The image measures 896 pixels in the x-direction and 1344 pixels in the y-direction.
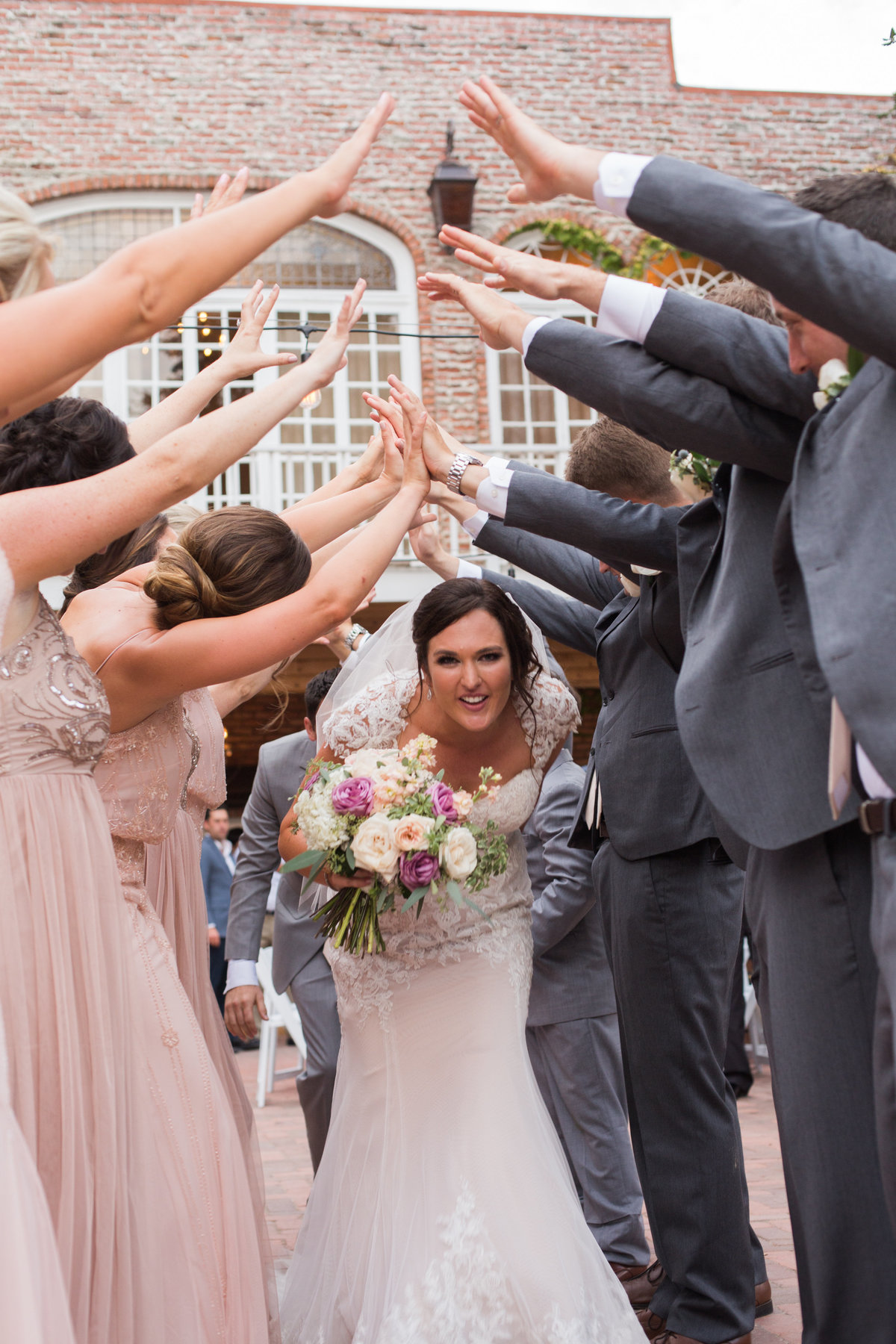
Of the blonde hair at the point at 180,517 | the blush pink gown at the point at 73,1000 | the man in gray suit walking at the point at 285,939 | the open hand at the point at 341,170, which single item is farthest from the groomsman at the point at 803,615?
the man in gray suit walking at the point at 285,939

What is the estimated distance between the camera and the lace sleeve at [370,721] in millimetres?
3842

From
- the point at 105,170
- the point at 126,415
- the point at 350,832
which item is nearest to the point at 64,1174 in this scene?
the point at 350,832

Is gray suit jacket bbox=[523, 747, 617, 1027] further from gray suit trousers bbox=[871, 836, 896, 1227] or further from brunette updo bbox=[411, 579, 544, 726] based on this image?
gray suit trousers bbox=[871, 836, 896, 1227]

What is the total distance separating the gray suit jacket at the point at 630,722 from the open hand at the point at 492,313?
49 cm

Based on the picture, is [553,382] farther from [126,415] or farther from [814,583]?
[126,415]

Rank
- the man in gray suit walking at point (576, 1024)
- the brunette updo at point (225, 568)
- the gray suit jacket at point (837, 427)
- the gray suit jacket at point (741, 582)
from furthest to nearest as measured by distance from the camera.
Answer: the man in gray suit walking at point (576, 1024)
the brunette updo at point (225, 568)
the gray suit jacket at point (741, 582)
the gray suit jacket at point (837, 427)

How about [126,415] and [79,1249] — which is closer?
[79,1249]

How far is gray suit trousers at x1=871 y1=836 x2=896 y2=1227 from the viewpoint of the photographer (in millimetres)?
1898

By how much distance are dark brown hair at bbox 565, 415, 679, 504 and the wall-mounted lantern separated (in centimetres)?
941

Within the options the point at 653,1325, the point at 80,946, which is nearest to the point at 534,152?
the point at 80,946

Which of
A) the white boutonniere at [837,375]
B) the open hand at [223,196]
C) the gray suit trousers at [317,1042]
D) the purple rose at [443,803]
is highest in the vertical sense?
the open hand at [223,196]

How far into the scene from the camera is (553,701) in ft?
12.8

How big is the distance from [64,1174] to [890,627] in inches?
65.9

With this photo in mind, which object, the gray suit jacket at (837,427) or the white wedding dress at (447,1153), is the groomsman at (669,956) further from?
the gray suit jacket at (837,427)
